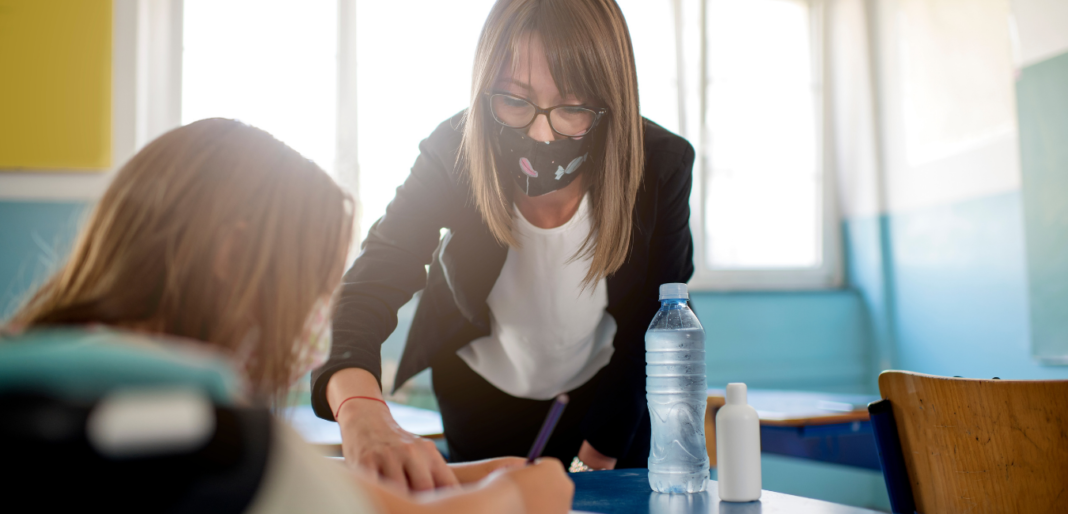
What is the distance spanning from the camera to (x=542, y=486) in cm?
59

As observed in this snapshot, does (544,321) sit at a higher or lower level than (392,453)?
higher

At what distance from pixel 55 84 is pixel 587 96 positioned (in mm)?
2257

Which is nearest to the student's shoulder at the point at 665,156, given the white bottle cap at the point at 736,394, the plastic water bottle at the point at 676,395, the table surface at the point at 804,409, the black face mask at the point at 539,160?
the black face mask at the point at 539,160

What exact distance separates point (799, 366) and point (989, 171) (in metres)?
1.18

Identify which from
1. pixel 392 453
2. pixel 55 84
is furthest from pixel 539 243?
pixel 55 84

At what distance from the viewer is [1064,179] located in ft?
7.79

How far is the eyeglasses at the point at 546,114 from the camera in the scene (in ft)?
3.69

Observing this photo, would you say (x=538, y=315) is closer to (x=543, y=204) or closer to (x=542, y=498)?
(x=543, y=204)

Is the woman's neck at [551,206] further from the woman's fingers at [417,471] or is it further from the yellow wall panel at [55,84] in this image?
the yellow wall panel at [55,84]

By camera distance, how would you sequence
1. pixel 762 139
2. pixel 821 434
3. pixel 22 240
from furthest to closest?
pixel 762 139, pixel 22 240, pixel 821 434

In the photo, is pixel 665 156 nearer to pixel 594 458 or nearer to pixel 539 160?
pixel 539 160

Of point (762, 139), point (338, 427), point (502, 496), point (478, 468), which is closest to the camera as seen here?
point (502, 496)

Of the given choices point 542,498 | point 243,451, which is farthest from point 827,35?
point 243,451

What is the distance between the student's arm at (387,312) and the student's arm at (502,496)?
0.13 meters
